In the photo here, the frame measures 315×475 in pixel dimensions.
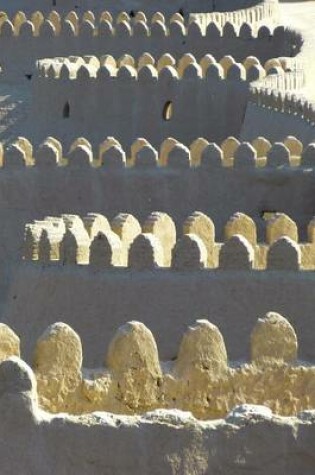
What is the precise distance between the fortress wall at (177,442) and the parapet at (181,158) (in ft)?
49.3

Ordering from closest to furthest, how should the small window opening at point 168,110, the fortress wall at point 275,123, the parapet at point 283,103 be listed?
the fortress wall at point 275,123
the parapet at point 283,103
the small window opening at point 168,110

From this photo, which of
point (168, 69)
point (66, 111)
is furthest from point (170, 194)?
point (66, 111)

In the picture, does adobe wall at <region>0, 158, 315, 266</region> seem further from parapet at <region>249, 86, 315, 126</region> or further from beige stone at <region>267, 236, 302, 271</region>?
beige stone at <region>267, 236, 302, 271</region>

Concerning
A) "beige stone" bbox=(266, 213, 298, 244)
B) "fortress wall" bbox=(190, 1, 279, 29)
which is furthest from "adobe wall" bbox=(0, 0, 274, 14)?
"beige stone" bbox=(266, 213, 298, 244)

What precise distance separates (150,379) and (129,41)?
2773cm

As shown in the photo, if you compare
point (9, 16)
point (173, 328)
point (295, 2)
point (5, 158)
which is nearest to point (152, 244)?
point (173, 328)

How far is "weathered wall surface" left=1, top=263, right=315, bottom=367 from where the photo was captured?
25953 mm

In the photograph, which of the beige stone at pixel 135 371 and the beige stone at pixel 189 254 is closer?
the beige stone at pixel 135 371

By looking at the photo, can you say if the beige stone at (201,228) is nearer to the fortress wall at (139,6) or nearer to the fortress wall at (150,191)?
the fortress wall at (150,191)

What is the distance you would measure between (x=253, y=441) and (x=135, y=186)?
15.5 meters

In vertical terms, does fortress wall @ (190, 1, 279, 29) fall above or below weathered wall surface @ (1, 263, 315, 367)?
above

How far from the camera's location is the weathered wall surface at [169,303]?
26.0 m

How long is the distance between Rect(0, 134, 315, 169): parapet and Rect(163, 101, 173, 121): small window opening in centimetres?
778

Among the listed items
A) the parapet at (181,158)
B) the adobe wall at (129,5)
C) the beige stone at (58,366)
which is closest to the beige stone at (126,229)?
Result: the parapet at (181,158)
